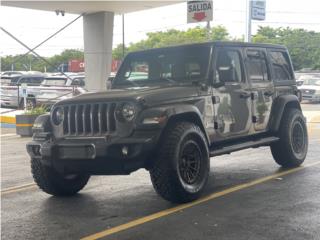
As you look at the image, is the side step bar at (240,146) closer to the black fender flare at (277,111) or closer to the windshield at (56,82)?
the black fender flare at (277,111)

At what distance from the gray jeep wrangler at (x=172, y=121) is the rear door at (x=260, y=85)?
15mm

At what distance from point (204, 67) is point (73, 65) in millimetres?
57512

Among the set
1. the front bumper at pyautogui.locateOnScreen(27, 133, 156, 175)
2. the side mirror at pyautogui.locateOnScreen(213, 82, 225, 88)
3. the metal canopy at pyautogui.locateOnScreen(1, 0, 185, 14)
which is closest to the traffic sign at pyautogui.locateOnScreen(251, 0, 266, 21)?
the metal canopy at pyautogui.locateOnScreen(1, 0, 185, 14)

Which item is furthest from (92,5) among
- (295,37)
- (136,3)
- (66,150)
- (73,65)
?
(295,37)

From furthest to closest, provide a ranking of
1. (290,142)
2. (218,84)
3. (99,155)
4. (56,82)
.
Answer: (56,82)
(290,142)
(218,84)
(99,155)

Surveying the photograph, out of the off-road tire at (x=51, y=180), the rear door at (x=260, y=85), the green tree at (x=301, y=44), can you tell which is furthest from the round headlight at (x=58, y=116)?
the green tree at (x=301, y=44)

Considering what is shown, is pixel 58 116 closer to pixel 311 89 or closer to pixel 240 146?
pixel 240 146

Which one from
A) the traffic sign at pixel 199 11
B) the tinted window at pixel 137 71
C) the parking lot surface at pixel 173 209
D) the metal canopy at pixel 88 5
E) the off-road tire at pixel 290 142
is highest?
the metal canopy at pixel 88 5

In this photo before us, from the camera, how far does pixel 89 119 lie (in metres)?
6.49

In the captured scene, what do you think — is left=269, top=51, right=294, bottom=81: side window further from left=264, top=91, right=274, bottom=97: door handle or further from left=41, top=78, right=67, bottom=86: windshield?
left=41, top=78, right=67, bottom=86: windshield

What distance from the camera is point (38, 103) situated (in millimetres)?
22016

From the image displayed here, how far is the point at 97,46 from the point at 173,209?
11.9 metres

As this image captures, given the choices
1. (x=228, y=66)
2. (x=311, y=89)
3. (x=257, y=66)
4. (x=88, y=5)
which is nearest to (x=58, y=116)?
(x=228, y=66)

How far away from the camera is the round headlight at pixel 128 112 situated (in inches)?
246
